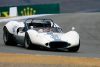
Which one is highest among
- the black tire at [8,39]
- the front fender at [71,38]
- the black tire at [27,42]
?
the front fender at [71,38]

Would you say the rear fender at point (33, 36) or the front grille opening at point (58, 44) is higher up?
the rear fender at point (33, 36)

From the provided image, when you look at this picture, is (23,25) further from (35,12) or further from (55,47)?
(35,12)

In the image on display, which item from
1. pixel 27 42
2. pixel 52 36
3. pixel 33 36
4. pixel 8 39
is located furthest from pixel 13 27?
pixel 52 36

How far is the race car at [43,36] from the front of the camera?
57.1ft

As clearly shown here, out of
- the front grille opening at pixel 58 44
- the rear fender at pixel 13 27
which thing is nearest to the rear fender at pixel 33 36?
the front grille opening at pixel 58 44

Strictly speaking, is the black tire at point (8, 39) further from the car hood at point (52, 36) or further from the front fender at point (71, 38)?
the front fender at point (71, 38)

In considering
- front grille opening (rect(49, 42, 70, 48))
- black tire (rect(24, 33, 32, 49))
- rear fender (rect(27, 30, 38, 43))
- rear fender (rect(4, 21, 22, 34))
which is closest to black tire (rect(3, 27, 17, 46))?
rear fender (rect(4, 21, 22, 34))

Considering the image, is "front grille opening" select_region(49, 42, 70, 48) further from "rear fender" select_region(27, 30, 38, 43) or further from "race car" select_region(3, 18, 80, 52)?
"rear fender" select_region(27, 30, 38, 43)

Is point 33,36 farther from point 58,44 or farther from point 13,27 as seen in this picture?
point 13,27

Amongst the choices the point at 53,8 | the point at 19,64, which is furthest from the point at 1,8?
the point at 19,64

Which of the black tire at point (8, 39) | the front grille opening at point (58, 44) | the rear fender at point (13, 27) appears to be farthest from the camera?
the black tire at point (8, 39)

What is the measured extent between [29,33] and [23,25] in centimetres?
185

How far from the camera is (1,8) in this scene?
4712 cm

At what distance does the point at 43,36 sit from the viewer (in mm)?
17562
